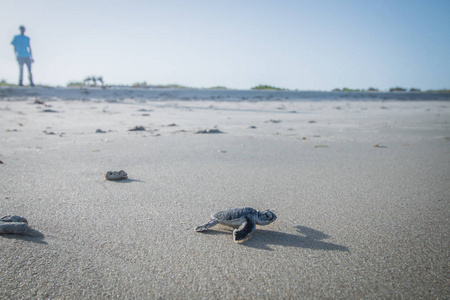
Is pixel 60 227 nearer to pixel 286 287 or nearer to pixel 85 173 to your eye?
pixel 85 173

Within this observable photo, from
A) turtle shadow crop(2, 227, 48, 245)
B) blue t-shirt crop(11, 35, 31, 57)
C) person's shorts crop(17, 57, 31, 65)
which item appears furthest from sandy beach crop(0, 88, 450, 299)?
person's shorts crop(17, 57, 31, 65)

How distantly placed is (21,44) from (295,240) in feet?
39.9

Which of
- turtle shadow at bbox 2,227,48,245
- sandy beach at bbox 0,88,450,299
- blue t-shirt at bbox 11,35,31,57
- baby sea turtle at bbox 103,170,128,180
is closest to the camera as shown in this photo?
sandy beach at bbox 0,88,450,299

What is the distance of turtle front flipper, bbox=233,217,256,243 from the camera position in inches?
50.4

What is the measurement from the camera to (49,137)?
3.61 m

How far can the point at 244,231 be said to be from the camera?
130cm

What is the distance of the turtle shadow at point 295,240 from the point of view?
127cm

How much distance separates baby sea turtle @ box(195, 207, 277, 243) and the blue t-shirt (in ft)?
38.7

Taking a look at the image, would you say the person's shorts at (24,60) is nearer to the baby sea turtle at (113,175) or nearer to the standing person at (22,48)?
the standing person at (22,48)

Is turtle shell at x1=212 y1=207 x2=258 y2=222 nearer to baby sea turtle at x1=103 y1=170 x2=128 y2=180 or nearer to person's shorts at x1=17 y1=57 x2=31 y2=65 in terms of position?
baby sea turtle at x1=103 y1=170 x2=128 y2=180

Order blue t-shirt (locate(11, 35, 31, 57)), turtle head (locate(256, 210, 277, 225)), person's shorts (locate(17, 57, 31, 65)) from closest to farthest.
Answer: turtle head (locate(256, 210, 277, 225))
blue t-shirt (locate(11, 35, 31, 57))
person's shorts (locate(17, 57, 31, 65))

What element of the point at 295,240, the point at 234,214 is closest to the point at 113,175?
the point at 234,214

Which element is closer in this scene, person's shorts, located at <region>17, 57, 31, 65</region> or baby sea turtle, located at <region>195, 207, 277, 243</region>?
baby sea turtle, located at <region>195, 207, 277, 243</region>

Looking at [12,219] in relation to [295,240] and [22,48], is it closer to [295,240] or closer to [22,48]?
[295,240]
